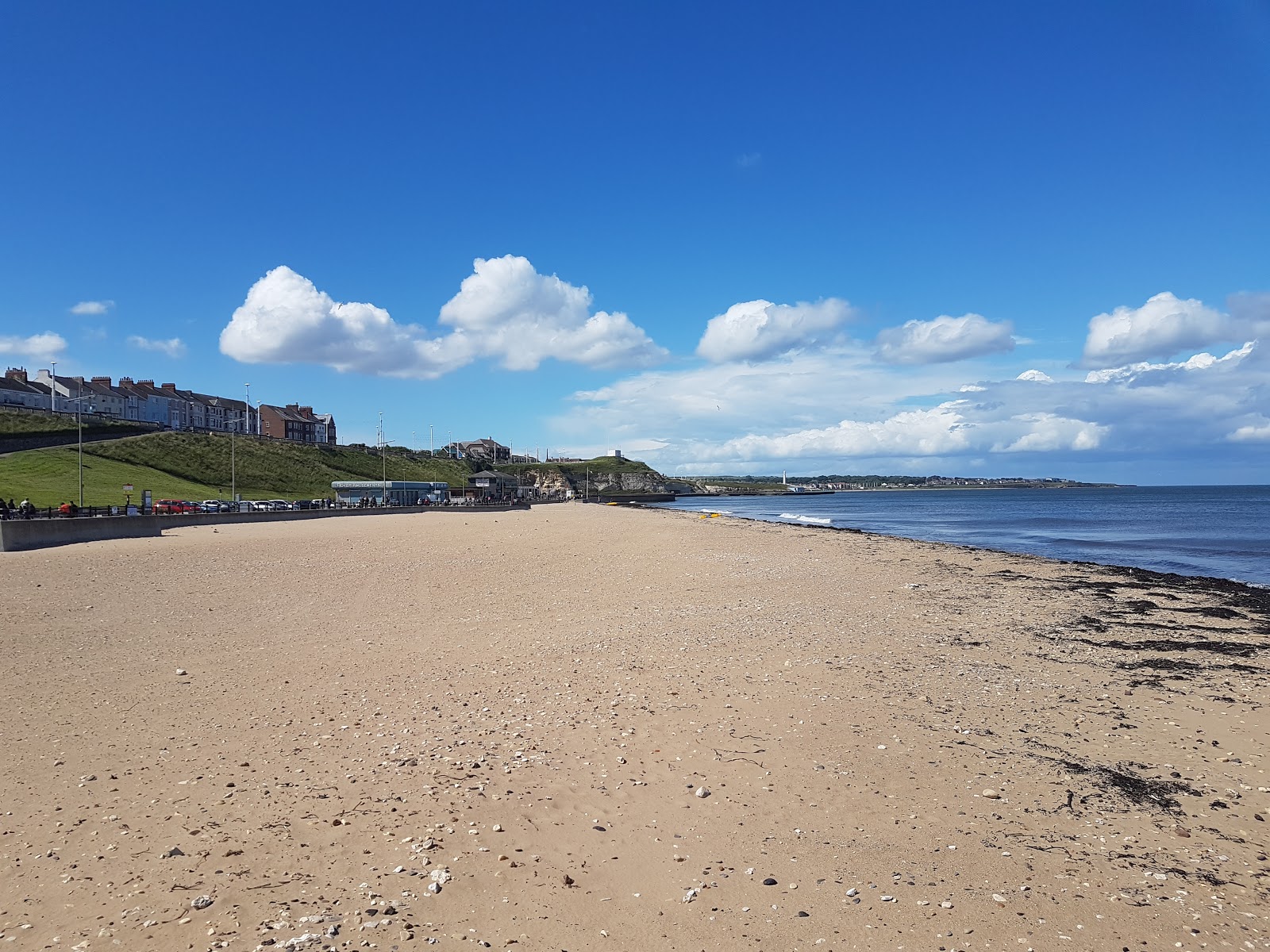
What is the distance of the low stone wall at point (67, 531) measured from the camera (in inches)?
1184

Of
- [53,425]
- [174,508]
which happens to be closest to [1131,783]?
[174,508]

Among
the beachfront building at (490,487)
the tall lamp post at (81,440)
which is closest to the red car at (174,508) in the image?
the tall lamp post at (81,440)

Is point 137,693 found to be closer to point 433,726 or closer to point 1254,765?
point 433,726

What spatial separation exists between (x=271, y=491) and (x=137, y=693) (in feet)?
298

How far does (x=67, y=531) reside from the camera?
110 ft

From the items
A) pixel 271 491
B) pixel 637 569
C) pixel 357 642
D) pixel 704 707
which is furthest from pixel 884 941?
pixel 271 491

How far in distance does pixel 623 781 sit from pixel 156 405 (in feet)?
499

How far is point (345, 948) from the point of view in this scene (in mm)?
4715

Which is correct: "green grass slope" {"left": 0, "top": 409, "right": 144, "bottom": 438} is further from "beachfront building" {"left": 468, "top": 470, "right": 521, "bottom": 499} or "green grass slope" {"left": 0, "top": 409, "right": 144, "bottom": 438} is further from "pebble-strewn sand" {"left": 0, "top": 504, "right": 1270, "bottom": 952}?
"pebble-strewn sand" {"left": 0, "top": 504, "right": 1270, "bottom": 952}

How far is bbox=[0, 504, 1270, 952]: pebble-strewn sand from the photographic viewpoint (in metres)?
5.20

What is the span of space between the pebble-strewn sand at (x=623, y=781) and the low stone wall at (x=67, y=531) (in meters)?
17.7

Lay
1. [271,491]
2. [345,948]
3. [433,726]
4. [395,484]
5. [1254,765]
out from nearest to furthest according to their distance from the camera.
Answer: [345,948] < [1254,765] < [433,726] < [395,484] < [271,491]

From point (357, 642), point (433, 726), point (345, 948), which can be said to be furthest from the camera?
point (357, 642)

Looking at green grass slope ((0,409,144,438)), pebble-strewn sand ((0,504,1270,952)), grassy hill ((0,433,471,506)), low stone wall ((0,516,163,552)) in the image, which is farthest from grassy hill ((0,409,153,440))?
pebble-strewn sand ((0,504,1270,952))
